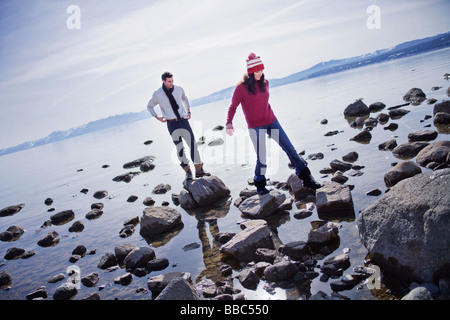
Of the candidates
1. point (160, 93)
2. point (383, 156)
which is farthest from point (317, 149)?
point (160, 93)

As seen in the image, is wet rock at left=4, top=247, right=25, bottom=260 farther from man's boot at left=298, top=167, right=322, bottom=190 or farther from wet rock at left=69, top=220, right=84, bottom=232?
man's boot at left=298, top=167, right=322, bottom=190

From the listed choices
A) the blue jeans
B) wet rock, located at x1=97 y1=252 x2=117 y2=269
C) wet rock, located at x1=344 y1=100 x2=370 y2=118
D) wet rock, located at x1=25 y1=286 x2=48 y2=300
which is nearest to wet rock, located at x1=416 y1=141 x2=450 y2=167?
the blue jeans

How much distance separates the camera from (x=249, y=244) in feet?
15.6

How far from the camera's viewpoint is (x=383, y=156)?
804 cm

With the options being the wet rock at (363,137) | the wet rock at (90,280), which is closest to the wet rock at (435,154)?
the wet rock at (363,137)

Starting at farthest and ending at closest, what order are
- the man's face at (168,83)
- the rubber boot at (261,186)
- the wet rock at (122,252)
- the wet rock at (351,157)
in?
the man's face at (168,83) → the wet rock at (351,157) → the rubber boot at (261,186) → the wet rock at (122,252)

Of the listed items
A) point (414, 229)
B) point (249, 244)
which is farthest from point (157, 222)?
point (414, 229)

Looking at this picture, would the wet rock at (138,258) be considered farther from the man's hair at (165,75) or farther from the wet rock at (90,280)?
the man's hair at (165,75)

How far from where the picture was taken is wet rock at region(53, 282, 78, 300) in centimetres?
471

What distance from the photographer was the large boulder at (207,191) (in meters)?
7.75

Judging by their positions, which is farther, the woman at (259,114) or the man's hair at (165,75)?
the man's hair at (165,75)

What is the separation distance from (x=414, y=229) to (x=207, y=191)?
17.0 ft

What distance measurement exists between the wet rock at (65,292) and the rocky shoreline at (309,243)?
0.05 feet

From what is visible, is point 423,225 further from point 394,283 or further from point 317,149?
point 317,149
